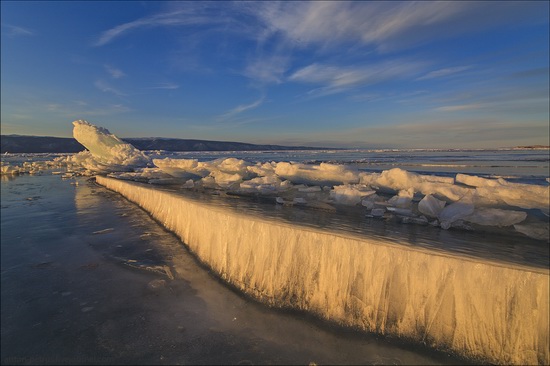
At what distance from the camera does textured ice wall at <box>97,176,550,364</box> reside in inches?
78.8

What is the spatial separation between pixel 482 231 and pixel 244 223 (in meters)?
3.27

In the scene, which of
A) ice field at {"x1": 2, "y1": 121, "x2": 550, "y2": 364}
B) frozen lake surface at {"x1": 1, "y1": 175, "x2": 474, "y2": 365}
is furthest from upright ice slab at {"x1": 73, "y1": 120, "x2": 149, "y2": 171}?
frozen lake surface at {"x1": 1, "y1": 175, "x2": 474, "y2": 365}

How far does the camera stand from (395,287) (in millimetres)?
2406

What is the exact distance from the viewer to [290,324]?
255cm

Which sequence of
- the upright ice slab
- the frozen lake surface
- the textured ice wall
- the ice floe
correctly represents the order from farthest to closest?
the upright ice slab → the ice floe → the frozen lake surface → the textured ice wall

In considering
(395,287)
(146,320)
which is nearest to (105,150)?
(146,320)

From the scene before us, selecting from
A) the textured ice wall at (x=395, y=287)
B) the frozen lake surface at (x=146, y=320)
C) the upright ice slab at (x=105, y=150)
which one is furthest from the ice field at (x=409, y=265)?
the upright ice slab at (x=105, y=150)

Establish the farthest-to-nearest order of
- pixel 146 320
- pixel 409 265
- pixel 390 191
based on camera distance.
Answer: pixel 390 191 → pixel 146 320 → pixel 409 265

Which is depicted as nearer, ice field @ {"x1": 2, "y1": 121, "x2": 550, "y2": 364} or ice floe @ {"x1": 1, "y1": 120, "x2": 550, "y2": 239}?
ice field @ {"x1": 2, "y1": 121, "x2": 550, "y2": 364}

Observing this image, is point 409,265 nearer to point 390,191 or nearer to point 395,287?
point 395,287

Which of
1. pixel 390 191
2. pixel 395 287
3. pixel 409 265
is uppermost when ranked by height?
pixel 390 191

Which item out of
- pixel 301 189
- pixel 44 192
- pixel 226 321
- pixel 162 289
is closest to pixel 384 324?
pixel 226 321

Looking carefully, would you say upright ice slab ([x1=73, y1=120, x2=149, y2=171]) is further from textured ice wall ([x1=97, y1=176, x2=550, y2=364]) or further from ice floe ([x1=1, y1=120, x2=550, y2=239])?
textured ice wall ([x1=97, y1=176, x2=550, y2=364])

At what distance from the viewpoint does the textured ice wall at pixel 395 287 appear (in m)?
2.00
